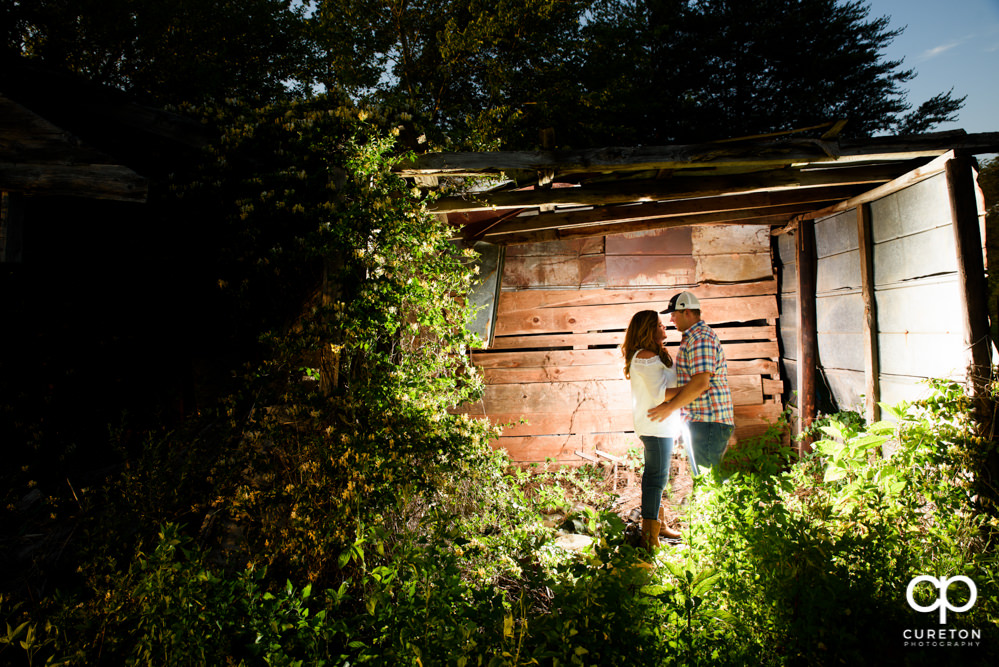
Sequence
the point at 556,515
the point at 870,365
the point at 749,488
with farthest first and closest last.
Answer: the point at 556,515 < the point at 870,365 < the point at 749,488

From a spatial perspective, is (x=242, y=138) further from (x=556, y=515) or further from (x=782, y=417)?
(x=782, y=417)

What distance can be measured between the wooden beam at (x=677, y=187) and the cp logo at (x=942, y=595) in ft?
10.4

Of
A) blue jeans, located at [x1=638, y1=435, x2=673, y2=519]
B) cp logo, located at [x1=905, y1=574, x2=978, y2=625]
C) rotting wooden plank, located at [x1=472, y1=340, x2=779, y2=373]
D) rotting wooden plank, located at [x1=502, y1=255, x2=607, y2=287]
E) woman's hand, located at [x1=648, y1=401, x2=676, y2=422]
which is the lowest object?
cp logo, located at [x1=905, y1=574, x2=978, y2=625]

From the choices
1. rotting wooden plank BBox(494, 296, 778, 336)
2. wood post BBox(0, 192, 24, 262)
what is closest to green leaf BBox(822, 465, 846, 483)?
rotting wooden plank BBox(494, 296, 778, 336)

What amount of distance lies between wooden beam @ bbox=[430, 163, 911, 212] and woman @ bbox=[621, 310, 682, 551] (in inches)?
48.3

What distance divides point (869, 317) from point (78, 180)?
21.3ft

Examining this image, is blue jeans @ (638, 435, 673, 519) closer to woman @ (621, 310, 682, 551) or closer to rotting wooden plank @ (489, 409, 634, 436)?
woman @ (621, 310, 682, 551)

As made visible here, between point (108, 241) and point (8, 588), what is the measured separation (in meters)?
2.56

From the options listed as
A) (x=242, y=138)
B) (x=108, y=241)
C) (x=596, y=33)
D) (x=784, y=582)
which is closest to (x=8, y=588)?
(x=108, y=241)

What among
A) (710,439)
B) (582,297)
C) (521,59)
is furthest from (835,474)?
(521,59)

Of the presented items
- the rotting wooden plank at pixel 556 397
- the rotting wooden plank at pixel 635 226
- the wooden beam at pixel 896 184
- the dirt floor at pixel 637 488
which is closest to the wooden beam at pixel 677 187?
the wooden beam at pixel 896 184

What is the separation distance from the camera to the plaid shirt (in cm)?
383

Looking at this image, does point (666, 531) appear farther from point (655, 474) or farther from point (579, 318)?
point (579, 318)

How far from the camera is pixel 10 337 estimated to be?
3.61 m
